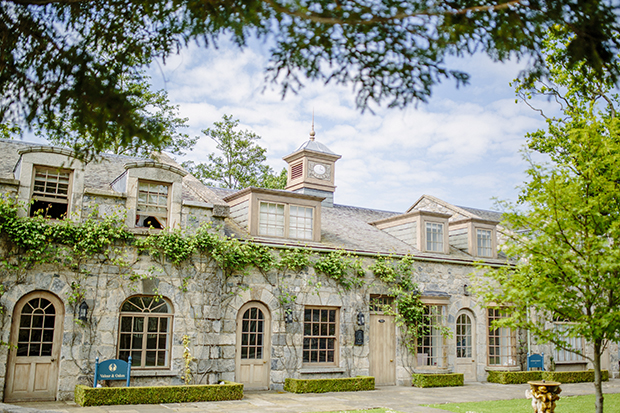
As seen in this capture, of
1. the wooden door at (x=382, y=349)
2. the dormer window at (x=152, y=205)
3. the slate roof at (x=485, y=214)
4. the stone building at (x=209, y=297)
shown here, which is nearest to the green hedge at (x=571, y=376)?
the stone building at (x=209, y=297)

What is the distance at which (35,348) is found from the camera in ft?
38.2

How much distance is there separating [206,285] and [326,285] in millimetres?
3436

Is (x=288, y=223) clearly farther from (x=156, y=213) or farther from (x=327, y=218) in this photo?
A: (x=156, y=213)

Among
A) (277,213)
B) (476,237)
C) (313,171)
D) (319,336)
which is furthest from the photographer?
(313,171)


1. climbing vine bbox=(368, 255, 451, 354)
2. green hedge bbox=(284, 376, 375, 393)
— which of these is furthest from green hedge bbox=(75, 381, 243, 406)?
climbing vine bbox=(368, 255, 451, 354)

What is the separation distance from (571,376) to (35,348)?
16.0m

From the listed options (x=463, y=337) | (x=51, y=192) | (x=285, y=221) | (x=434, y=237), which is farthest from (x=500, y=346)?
(x=51, y=192)

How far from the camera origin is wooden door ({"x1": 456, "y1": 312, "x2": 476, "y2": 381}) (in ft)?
56.2

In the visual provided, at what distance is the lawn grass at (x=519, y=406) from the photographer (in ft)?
37.7

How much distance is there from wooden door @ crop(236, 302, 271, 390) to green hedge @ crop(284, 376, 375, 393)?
0.73m

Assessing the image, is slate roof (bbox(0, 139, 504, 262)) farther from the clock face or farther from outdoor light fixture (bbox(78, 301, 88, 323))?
outdoor light fixture (bbox(78, 301, 88, 323))

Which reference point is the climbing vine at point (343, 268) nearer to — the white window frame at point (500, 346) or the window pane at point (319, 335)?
the window pane at point (319, 335)

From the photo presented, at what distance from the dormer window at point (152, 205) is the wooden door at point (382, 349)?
21.6 feet

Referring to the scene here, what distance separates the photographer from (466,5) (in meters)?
4.43
